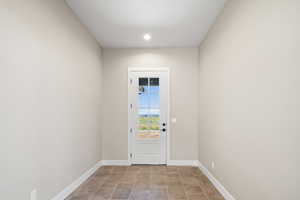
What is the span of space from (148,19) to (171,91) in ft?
5.85

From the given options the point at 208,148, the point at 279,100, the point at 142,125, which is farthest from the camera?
the point at 142,125

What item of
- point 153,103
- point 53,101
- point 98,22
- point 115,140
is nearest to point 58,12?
point 98,22

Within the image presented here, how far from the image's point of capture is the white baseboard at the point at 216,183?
8.52 ft

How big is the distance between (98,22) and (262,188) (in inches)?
132

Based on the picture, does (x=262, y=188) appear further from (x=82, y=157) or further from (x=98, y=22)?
(x=98, y=22)

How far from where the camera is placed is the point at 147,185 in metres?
3.19

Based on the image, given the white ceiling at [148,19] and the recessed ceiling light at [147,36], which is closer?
the white ceiling at [148,19]

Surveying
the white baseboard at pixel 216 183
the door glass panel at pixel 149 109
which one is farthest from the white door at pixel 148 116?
the white baseboard at pixel 216 183

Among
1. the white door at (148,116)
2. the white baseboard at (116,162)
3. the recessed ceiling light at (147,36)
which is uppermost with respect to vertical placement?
the recessed ceiling light at (147,36)

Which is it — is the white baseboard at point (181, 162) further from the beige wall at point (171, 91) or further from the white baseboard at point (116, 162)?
the white baseboard at point (116, 162)

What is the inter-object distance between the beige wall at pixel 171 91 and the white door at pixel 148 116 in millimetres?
162

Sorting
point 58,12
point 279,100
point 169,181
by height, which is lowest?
point 169,181

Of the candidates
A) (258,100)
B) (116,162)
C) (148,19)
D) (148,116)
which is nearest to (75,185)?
(116,162)

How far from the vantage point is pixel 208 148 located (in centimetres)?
352
